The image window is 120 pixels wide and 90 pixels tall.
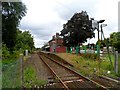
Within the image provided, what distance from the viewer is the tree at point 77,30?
75.8 meters

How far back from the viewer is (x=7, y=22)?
45562 millimetres

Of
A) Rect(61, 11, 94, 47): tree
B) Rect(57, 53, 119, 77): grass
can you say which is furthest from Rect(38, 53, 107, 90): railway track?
Rect(61, 11, 94, 47): tree

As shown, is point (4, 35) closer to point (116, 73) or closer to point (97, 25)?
point (97, 25)

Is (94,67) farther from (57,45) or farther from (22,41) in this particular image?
(57,45)

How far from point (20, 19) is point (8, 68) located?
3945cm

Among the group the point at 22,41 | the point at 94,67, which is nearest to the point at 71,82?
the point at 94,67

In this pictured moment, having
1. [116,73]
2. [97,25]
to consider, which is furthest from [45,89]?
[97,25]

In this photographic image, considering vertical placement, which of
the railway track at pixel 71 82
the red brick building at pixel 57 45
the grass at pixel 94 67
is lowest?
the railway track at pixel 71 82

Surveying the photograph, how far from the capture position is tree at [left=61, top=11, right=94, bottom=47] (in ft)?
249

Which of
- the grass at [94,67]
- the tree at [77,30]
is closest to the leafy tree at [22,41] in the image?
the tree at [77,30]

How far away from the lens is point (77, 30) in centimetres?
7662

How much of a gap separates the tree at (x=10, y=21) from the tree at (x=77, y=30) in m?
29.4

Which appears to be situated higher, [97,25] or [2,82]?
[97,25]

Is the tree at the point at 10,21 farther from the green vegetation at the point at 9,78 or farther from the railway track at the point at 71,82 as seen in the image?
the green vegetation at the point at 9,78
